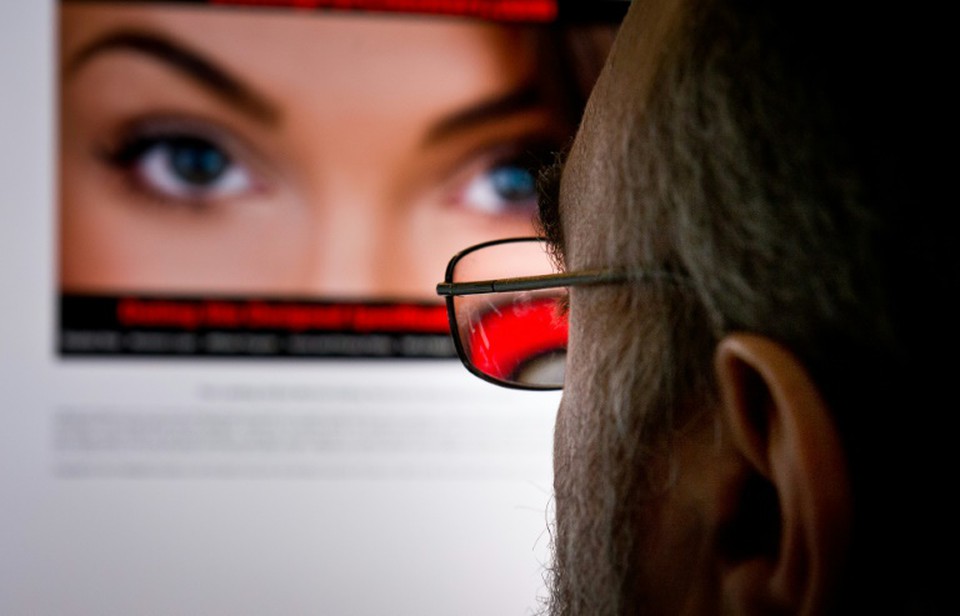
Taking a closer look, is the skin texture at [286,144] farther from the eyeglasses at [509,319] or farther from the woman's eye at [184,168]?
the eyeglasses at [509,319]

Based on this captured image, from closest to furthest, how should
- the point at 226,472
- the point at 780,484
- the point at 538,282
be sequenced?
the point at 780,484
the point at 538,282
the point at 226,472

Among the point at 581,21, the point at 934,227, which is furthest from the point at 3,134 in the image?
the point at 934,227

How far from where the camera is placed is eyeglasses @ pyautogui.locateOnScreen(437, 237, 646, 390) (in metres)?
0.71

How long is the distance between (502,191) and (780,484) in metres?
1.48

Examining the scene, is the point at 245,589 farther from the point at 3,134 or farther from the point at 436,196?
the point at 3,134

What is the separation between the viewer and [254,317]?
5.83 feet

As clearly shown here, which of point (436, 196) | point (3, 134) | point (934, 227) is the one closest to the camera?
point (934, 227)

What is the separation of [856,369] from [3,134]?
1767mm

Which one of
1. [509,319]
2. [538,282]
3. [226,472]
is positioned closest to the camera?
[538,282]

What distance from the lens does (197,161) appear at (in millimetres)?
1804

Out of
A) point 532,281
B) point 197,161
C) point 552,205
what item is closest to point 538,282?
point 532,281

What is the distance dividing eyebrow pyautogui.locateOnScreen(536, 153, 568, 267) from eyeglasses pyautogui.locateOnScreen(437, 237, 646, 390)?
24 millimetres

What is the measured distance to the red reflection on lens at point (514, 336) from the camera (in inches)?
28.8

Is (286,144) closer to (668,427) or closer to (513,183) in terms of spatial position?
(513,183)
